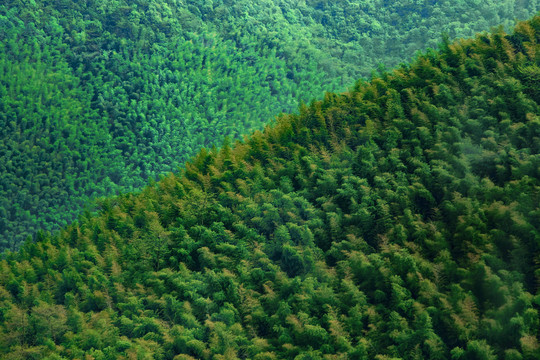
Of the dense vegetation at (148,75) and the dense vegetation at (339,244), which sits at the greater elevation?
the dense vegetation at (148,75)

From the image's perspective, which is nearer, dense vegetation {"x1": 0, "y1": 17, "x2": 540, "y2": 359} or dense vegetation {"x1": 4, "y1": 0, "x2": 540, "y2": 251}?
dense vegetation {"x1": 0, "y1": 17, "x2": 540, "y2": 359}

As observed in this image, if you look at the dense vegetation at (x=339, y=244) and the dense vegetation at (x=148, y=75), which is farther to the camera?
the dense vegetation at (x=148, y=75)

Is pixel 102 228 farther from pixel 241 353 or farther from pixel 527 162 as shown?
pixel 527 162

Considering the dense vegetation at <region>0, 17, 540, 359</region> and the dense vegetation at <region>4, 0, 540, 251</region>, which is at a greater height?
the dense vegetation at <region>4, 0, 540, 251</region>

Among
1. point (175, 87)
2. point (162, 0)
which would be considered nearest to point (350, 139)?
point (175, 87)
